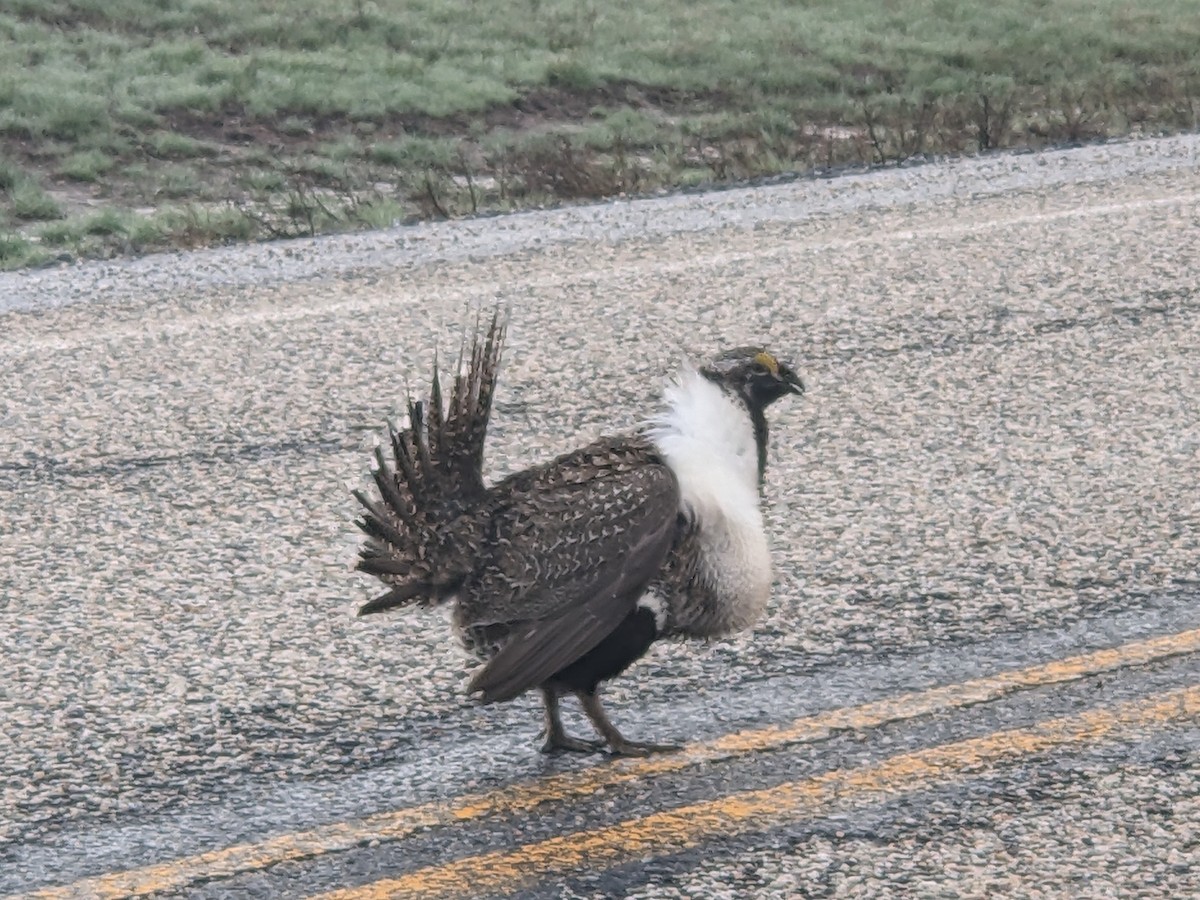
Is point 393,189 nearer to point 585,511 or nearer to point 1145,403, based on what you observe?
point 1145,403

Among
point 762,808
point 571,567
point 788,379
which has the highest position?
point 788,379

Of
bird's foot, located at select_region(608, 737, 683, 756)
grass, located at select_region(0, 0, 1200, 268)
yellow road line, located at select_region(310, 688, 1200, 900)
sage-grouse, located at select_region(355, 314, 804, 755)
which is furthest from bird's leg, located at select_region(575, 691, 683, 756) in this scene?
grass, located at select_region(0, 0, 1200, 268)

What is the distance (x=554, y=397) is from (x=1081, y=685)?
269 centimetres

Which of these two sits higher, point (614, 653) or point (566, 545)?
point (566, 545)

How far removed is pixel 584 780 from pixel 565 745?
132 mm

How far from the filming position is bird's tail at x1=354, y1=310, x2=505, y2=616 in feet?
12.9

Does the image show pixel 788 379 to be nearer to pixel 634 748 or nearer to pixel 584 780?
pixel 634 748

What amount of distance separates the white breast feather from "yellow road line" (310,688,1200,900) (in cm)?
37

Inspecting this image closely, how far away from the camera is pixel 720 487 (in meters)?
3.99

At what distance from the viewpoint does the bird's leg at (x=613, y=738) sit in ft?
13.6

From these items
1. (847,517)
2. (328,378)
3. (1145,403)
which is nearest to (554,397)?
(328,378)

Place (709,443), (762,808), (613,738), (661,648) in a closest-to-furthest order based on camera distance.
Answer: (762,808) < (709,443) < (613,738) < (661,648)

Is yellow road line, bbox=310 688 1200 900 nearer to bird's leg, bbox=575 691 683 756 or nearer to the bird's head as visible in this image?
bird's leg, bbox=575 691 683 756

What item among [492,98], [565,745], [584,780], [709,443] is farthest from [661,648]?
[492,98]
